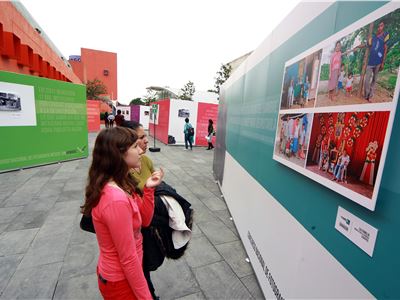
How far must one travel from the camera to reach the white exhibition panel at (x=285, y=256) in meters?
1.41

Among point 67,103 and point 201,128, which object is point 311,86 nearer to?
point 67,103

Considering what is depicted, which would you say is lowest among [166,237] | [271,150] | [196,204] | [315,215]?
[196,204]

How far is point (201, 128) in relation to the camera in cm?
1430

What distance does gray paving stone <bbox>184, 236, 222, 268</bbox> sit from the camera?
9.66ft

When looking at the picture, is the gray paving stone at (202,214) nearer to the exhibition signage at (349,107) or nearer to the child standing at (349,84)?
A: the exhibition signage at (349,107)

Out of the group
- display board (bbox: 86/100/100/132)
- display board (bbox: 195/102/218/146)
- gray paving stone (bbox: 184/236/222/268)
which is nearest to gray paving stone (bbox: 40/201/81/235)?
gray paving stone (bbox: 184/236/222/268)

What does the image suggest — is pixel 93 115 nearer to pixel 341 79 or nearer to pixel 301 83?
pixel 301 83

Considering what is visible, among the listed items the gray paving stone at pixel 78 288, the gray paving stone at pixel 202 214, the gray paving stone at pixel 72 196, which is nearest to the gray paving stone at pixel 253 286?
the gray paving stone at pixel 202 214

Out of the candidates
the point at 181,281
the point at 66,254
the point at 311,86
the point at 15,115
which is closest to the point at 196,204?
the point at 181,281

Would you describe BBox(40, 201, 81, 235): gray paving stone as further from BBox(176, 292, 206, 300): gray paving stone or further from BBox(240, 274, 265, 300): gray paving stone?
BBox(240, 274, 265, 300): gray paving stone

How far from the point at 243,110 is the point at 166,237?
3085 mm

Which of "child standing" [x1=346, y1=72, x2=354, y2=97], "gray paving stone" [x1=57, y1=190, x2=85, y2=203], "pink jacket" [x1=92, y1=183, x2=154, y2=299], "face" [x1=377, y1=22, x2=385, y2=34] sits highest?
"face" [x1=377, y1=22, x2=385, y2=34]

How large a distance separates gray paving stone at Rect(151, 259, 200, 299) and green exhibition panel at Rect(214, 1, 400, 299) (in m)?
0.87

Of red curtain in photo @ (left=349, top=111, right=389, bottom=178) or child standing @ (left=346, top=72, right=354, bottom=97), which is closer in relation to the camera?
red curtain in photo @ (left=349, top=111, right=389, bottom=178)
